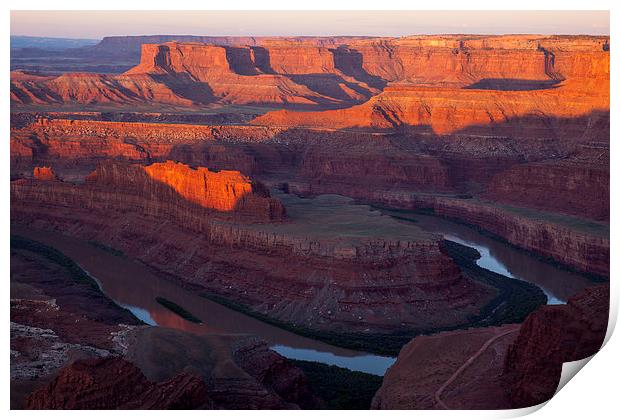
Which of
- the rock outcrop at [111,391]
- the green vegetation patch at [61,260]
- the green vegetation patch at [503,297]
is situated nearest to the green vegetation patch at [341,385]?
the rock outcrop at [111,391]

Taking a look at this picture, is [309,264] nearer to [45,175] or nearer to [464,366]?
[464,366]

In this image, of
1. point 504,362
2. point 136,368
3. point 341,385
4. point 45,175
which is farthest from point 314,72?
point 136,368

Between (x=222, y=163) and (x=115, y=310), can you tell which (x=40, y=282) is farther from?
(x=222, y=163)

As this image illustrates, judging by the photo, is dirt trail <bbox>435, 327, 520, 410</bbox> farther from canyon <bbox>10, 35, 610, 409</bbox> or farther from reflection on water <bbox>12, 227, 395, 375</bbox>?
reflection on water <bbox>12, 227, 395, 375</bbox>

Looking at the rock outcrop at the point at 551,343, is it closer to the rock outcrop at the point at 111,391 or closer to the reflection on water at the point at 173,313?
the rock outcrop at the point at 111,391

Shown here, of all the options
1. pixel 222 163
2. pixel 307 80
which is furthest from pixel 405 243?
pixel 307 80

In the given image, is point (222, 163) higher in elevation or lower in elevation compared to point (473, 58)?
lower

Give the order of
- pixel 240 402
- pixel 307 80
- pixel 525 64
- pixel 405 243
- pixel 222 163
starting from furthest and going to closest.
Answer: pixel 307 80 < pixel 525 64 < pixel 222 163 < pixel 405 243 < pixel 240 402
